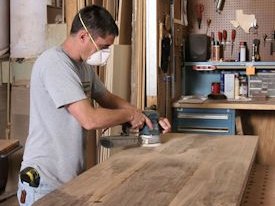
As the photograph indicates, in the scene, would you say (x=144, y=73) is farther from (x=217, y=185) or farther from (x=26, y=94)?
(x=217, y=185)

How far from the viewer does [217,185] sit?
157 centimetres

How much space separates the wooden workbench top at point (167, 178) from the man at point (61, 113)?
0.55ft

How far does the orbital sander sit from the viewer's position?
2216mm

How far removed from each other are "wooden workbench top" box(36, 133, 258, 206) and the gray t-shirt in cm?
16

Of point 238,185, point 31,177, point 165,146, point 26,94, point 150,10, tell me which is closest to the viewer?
point 238,185

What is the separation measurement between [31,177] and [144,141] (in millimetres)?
676

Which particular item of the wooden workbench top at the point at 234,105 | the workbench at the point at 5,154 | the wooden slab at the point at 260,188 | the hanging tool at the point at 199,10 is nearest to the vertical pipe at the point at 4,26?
the workbench at the point at 5,154

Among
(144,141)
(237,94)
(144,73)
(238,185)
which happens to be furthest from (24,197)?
(237,94)

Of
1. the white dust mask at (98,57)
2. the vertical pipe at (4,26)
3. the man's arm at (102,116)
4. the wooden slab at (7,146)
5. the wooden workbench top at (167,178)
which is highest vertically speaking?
the vertical pipe at (4,26)

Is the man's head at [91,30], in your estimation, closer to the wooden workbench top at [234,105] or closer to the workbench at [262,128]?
the wooden workbench top at [234,105]

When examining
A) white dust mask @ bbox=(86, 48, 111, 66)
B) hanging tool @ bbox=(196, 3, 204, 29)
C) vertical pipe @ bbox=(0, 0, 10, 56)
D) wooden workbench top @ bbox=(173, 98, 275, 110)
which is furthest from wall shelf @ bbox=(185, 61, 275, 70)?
white dust mask @ bbox=(86, 48, 111, 66)

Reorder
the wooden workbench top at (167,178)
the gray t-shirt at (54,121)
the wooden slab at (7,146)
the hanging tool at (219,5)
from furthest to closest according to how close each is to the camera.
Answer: the hanging tool at (219,5) < the wooden slab at (7,146) < the gray t-shirt at (54,121) < the wooden workbench top at (167,178)

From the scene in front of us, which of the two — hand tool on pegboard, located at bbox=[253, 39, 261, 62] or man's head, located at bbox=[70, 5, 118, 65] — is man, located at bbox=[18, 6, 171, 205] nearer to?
man's head, located at bbox=[70, 5, 118, 65]

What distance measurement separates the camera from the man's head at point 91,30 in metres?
1.91
